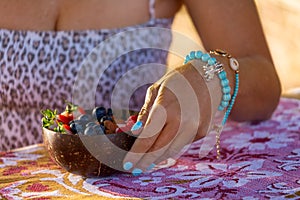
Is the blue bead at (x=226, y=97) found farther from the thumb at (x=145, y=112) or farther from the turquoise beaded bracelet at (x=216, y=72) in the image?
the thumb at (x=145, y=112)

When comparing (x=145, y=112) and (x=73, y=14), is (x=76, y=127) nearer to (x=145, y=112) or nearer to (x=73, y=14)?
(x=145, y=112)

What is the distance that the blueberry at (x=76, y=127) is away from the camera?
3.61ft

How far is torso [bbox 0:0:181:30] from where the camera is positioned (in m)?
1.79

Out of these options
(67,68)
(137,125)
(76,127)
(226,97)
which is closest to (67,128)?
(76,127)

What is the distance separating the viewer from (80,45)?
1.74 m

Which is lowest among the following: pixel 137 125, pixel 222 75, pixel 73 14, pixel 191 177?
pixel 191 177

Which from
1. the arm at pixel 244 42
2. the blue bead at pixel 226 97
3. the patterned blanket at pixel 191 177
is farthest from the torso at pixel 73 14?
the blue bead at pixel 226 97

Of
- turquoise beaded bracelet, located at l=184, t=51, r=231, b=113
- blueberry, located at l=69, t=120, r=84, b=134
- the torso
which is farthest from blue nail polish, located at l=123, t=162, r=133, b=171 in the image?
the torso

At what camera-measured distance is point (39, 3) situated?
1829mm

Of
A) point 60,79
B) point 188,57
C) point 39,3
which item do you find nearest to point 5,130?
point 60,79

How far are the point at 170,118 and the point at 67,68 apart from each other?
69cm

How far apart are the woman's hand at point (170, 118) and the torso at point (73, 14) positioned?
62cm

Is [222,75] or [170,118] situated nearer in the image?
[170,118]

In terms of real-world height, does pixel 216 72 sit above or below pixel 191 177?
above
